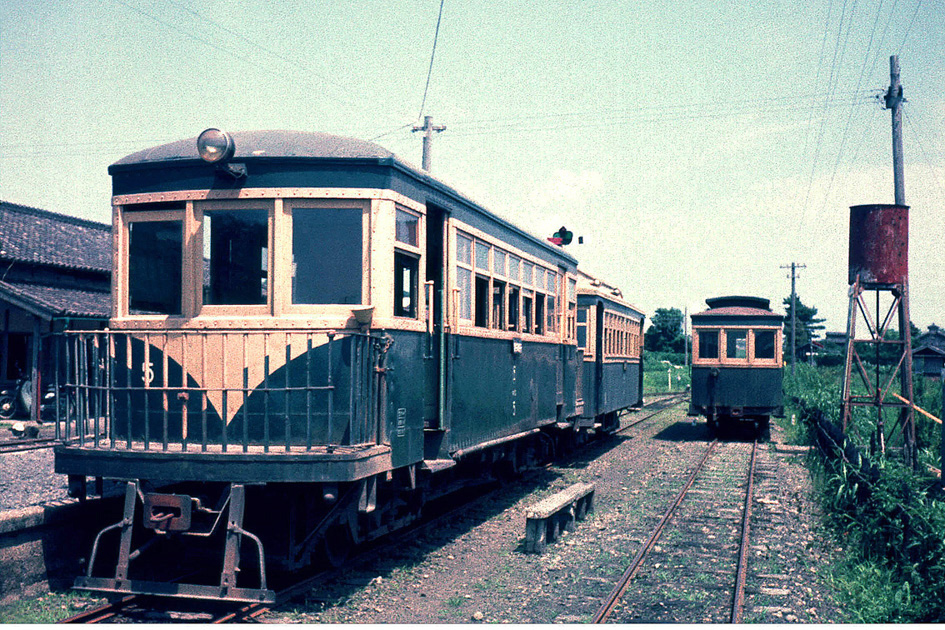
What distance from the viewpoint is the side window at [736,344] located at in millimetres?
19172

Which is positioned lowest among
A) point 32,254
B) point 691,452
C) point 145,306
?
point 691,452

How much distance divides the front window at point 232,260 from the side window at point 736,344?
15.0 metres

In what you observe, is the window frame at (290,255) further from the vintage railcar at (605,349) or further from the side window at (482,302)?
the vintage railcar at (605,349)

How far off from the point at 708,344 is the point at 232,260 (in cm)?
1512

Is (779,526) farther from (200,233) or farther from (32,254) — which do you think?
(32,254)

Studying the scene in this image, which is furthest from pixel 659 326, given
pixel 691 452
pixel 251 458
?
pixel 251 458

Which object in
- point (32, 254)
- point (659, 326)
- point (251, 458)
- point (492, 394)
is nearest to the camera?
point (251, 458)

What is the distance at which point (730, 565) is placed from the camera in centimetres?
782

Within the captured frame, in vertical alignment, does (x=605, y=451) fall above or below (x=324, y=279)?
below

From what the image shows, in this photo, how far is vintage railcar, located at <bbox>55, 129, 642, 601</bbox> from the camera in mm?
5887

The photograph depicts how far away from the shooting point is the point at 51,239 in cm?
2270

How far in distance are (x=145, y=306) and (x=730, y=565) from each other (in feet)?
18.8

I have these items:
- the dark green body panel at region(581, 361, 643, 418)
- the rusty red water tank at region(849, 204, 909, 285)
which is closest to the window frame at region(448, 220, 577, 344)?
the dark green body panel at region(581, 361, 643, 418)

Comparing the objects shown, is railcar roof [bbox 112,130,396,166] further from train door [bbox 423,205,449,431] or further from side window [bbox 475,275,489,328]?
side window [bbox 475,275,489,328]
